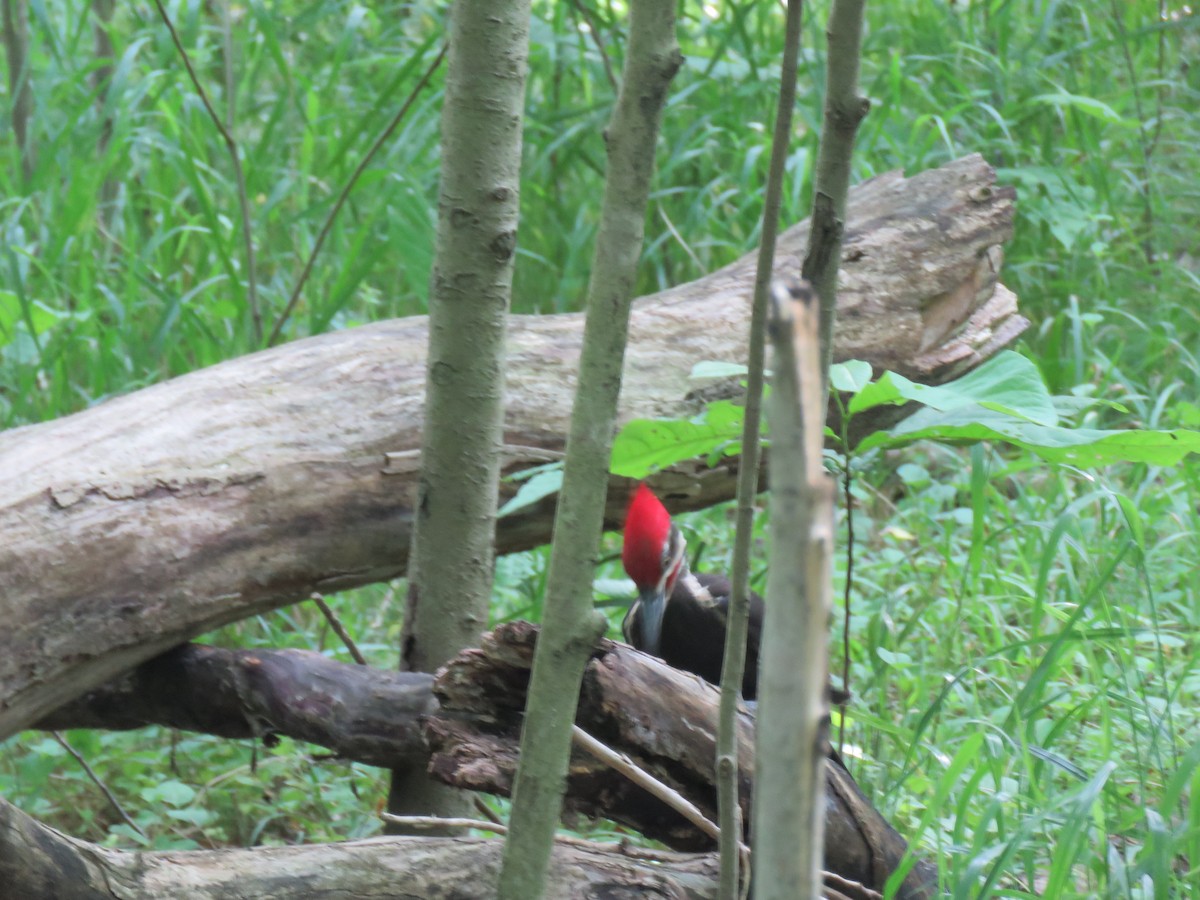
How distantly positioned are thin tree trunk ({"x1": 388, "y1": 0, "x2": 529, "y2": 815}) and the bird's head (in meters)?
0.46

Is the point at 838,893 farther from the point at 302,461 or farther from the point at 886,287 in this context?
the point at 886,287

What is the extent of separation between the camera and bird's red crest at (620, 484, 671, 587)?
2514 millimetres

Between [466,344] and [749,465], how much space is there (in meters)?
1.02

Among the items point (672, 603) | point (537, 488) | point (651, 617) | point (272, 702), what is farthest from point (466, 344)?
point (672, 603)

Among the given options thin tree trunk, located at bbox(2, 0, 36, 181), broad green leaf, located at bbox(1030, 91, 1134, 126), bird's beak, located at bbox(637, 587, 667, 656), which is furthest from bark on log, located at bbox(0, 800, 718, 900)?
thin tree trunk, located at bbox(2, 0, 36, 181)

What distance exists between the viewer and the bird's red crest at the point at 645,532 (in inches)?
99.0

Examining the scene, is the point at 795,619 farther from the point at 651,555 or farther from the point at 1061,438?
the point at 651,555

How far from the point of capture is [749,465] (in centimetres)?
108

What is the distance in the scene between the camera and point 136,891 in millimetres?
1394

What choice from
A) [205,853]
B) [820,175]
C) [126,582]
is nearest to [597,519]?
[820,175]

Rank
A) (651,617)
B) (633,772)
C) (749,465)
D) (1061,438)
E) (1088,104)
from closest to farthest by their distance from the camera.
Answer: (749,465), (633,772), (1061,438), (651,617), (1088,104)

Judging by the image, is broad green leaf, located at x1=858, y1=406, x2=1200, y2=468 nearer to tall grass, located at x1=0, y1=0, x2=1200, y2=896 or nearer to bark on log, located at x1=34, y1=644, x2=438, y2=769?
tall grass, located at x1=0, y1=0, x2=1200, y2=896

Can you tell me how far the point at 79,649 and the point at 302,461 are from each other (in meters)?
0.51

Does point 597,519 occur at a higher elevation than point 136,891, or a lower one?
higher
